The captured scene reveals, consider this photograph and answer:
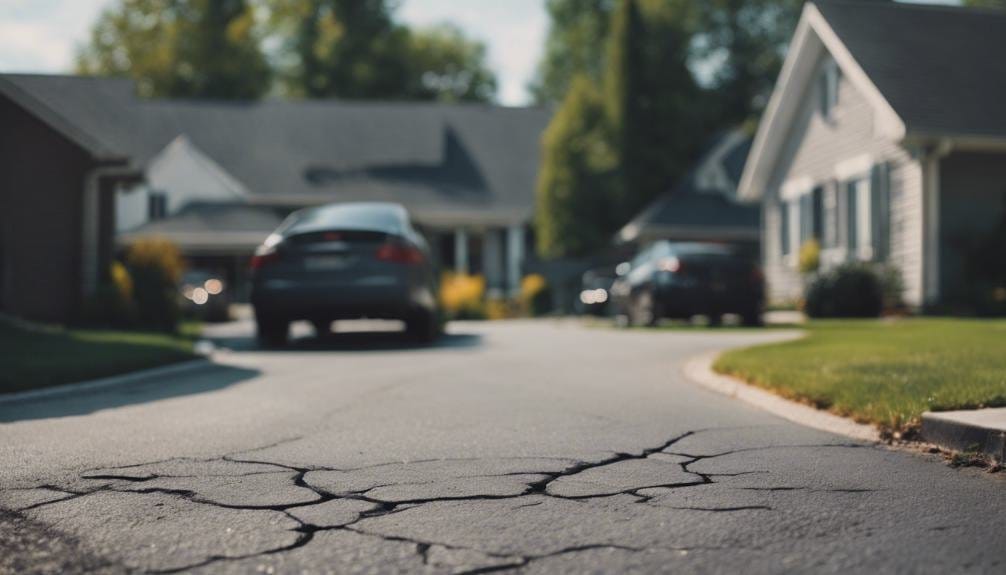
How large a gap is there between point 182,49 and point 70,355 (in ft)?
171

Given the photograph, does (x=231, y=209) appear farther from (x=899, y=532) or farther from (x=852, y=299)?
(x=899, y=532)

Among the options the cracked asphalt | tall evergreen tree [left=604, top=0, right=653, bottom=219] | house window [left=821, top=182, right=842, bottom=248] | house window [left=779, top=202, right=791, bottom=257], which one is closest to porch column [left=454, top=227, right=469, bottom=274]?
tall evergreen tree [left=604, top=0, right=653, bottom=219]

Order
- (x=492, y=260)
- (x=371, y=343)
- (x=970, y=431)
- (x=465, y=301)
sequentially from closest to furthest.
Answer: (x=970, y=431), (x=371, y=343), (x=465, y=301), (x=492, y=260)

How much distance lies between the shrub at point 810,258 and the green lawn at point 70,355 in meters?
14.0

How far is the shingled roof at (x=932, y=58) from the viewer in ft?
67.5

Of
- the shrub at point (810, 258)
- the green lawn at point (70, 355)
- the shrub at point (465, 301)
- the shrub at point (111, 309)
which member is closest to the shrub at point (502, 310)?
the shrub at point (465, 301)

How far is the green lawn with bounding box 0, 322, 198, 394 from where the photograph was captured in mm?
9953

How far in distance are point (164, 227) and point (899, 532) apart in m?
37.0

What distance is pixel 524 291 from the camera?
113ft

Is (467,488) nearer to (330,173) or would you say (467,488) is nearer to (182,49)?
(330,173)

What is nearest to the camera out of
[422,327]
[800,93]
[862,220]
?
[422,327]

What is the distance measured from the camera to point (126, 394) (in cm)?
941

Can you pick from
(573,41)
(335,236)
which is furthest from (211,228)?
(573,41)

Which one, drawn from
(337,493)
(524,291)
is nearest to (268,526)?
(337,493)
